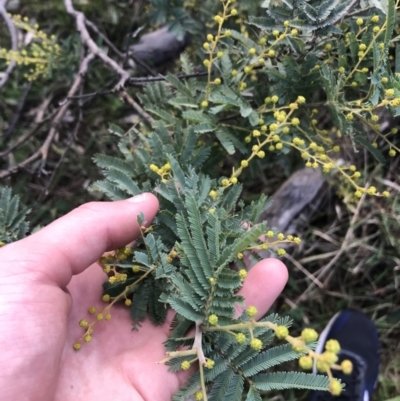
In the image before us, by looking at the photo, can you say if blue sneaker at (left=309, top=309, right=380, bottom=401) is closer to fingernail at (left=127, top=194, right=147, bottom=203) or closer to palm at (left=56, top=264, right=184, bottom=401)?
palm at (left=56, top=264, right=184, bottom=401)

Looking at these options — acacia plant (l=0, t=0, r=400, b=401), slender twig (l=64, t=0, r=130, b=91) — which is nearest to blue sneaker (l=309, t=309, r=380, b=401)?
acacia plant (l=0, t=0, r=400, b=401)

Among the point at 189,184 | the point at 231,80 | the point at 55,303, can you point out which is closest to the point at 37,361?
the point at 55,303

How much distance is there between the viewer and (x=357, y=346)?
9.12 feet

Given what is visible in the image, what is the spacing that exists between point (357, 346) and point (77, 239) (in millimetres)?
2010

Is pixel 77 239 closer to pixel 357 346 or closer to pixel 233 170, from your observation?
pixel 233 170

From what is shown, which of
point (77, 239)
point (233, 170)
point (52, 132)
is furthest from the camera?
point (52, 132)

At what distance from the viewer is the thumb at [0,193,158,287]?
146cm

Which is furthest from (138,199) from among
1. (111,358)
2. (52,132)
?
(52,132)

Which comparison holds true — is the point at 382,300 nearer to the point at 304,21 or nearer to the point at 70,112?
the point at 304,21

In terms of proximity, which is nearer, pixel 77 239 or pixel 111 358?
pixel 77 239

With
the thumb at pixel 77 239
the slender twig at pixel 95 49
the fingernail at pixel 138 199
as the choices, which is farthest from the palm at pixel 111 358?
the slender twig at pixel 95 49

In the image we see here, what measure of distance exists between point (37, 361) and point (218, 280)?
625 millimetres

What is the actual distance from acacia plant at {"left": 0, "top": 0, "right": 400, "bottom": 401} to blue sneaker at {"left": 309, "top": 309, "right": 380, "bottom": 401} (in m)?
1.27

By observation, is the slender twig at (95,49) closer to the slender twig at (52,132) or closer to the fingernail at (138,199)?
the slender twig at (52,132)
